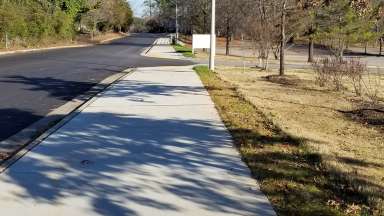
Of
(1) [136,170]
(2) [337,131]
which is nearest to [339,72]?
(2) [337,131]

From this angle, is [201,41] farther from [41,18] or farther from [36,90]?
[41,18]

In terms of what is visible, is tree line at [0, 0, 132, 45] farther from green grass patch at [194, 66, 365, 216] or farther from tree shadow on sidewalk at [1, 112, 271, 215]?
tree shadow on sidewalk at [1, 112, 271, 215]

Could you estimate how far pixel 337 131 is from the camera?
9.80m

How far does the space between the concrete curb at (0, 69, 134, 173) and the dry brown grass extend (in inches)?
150

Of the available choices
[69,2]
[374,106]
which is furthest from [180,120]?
[69,2]

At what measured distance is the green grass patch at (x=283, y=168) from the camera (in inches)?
204

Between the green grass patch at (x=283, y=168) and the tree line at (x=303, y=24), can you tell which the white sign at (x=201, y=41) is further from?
the green grass patch at (x=283, y=168)

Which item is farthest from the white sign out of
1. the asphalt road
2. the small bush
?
the small bush

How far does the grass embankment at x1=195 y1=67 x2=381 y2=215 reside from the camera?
5.18m

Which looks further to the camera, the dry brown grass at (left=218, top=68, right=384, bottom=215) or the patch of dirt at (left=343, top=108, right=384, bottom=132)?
the patch of dirt at (left=343, top=108, right=384, bottom=132)

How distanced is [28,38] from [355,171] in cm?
4324

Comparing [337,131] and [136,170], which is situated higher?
[136,170]

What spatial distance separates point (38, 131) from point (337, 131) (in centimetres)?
511

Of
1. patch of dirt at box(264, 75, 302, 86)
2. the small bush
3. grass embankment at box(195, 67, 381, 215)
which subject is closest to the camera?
grass embankment at box(195, 67, 381, 215)
